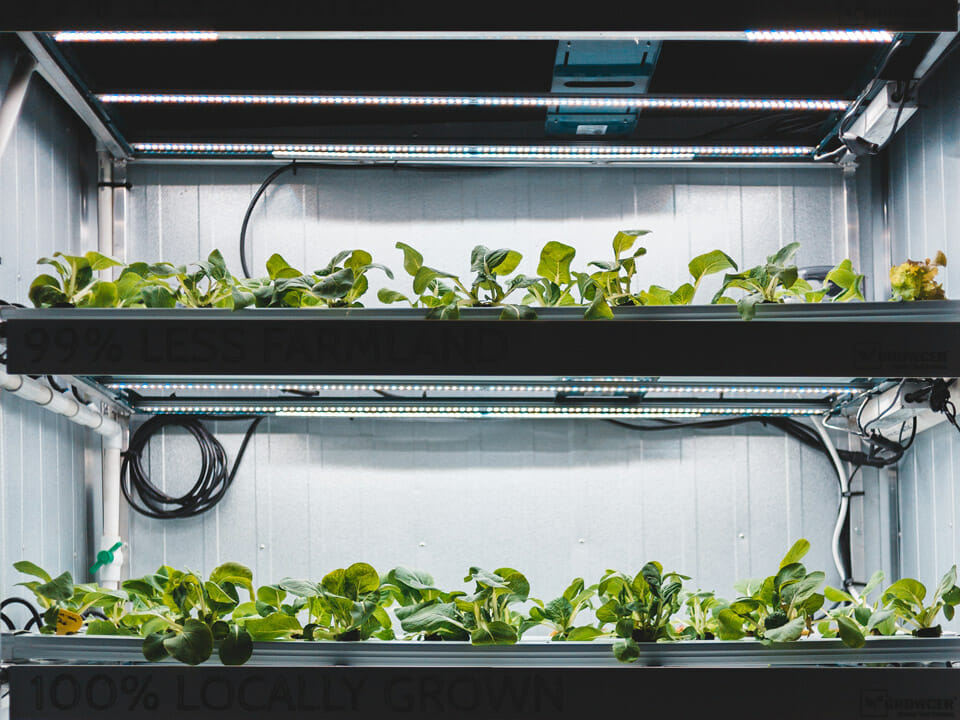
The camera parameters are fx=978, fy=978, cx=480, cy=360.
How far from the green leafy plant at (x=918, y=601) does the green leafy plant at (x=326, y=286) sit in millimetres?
1257

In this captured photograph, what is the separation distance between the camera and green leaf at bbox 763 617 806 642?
1.93 metres

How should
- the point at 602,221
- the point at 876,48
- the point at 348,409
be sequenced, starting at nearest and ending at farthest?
the point at 876,48 → the point at 348,409 → the point at 602,221

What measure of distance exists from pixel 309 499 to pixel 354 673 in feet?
4.10

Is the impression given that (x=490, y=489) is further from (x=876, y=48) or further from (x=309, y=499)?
(x=876, y=48)

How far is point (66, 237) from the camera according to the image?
9.65 ft

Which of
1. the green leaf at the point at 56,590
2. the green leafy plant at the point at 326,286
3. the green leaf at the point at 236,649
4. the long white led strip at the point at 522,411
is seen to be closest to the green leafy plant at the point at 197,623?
the green leaf at the point at 236,649

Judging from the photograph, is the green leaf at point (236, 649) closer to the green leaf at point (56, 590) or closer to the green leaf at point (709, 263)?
the green leaf at point (56, 590)

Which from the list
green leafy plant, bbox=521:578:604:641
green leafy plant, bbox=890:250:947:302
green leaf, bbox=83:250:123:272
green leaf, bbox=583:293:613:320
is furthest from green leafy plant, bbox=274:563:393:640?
green leafy plant, bbox=890:250:947:302

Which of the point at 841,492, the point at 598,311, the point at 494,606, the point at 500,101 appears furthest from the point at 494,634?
the point at 841,492

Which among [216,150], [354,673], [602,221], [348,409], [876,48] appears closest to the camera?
[354,673]

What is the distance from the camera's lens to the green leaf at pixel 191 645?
6.26 ft

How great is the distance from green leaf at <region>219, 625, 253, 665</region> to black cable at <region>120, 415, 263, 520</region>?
3.90 feet

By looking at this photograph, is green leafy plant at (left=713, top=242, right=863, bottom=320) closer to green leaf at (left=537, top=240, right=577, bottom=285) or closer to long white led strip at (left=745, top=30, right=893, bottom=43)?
green leaf at (left=537, top=240, right=577, bottom=285)

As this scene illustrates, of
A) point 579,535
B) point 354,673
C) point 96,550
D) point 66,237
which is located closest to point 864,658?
point 354,673
